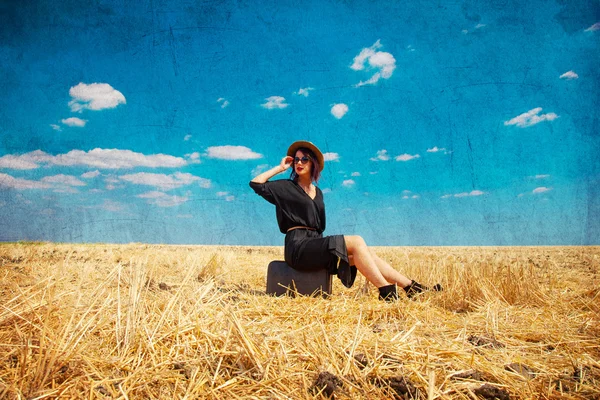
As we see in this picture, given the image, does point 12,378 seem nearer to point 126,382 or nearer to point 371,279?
point 126,382

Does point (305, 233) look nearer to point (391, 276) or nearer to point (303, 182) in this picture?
point (303, 182)

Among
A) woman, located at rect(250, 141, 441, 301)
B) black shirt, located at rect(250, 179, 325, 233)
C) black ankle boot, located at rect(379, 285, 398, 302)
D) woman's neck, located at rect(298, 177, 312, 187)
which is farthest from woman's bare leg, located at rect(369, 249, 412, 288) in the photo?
woman's neck, located at rect(298, 177, 312, 187)

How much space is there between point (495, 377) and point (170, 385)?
1465mm

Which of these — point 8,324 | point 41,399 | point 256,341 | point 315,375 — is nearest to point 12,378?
point 41,399

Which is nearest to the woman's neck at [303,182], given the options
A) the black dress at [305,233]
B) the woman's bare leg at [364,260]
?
the black dress at [305,233]

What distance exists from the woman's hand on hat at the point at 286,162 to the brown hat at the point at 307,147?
0.15 m

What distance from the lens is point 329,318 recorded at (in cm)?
281

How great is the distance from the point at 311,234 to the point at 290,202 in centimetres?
45

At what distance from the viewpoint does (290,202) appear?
4.34m

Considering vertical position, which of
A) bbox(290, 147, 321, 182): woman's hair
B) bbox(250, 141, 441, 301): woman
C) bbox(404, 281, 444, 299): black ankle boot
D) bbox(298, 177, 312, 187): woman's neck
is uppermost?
bbox(290, 147, 321, 182): woman's hair

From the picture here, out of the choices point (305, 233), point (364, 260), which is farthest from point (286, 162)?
point (364, 260)

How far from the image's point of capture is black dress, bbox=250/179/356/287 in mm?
3893

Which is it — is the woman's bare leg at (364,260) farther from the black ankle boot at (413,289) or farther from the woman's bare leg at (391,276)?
the black ankle boot at (413,289)

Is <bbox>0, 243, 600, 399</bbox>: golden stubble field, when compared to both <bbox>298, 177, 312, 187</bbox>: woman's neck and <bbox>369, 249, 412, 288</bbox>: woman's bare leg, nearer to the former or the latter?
<bbox>369, 249, 412, 288</bbox>: woman's bare leg
